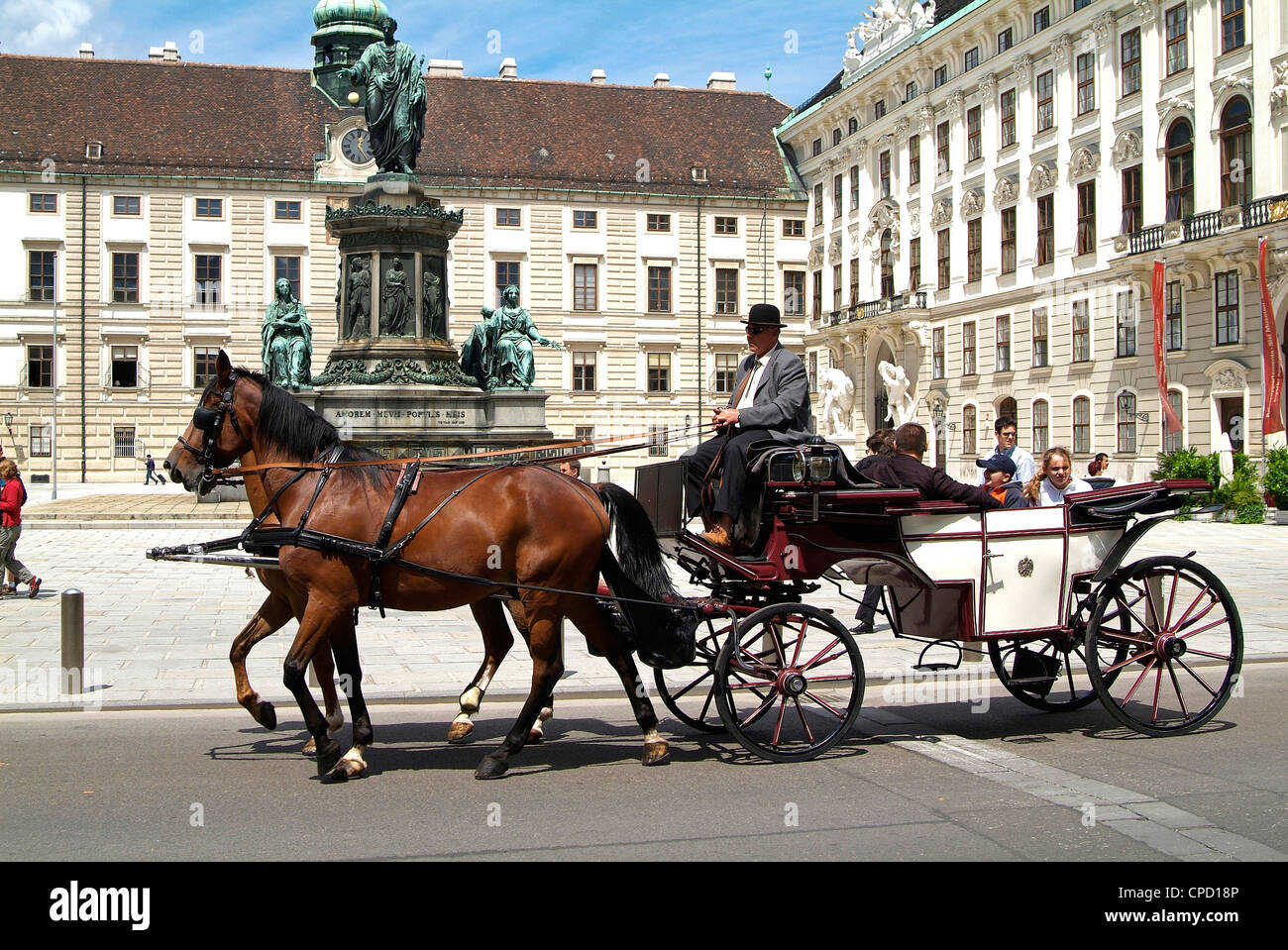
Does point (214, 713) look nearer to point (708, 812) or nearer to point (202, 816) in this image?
point (202, 816)

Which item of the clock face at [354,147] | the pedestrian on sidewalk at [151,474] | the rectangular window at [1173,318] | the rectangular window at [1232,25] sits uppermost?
the clock face at [354,147]

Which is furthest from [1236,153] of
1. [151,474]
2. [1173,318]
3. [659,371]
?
[151,474]

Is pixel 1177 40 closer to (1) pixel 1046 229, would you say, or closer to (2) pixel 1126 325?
(1) pixel 1046 229

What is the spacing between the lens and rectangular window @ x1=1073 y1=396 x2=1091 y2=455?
40250 mm

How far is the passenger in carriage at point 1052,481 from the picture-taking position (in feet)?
34.3

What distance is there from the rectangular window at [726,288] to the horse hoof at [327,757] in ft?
181

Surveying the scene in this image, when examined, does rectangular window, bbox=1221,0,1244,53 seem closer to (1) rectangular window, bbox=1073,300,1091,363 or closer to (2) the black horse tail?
(1) rectangular window, bbox=1073,300,1091,363

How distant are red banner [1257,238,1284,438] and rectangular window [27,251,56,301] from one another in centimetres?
4801

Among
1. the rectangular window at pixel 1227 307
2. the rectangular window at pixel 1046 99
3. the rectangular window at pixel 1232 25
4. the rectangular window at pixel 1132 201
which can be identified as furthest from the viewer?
the rectangular window at pixel 1046 99

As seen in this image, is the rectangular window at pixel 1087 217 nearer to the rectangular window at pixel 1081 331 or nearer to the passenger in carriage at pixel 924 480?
the rectangular window at pixel 1081 331

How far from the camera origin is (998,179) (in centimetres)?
4484

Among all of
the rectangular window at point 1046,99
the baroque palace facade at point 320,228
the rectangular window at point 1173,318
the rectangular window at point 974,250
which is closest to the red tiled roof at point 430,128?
the baroque palace facade at point 320,228

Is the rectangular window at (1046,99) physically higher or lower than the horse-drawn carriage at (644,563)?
higher
